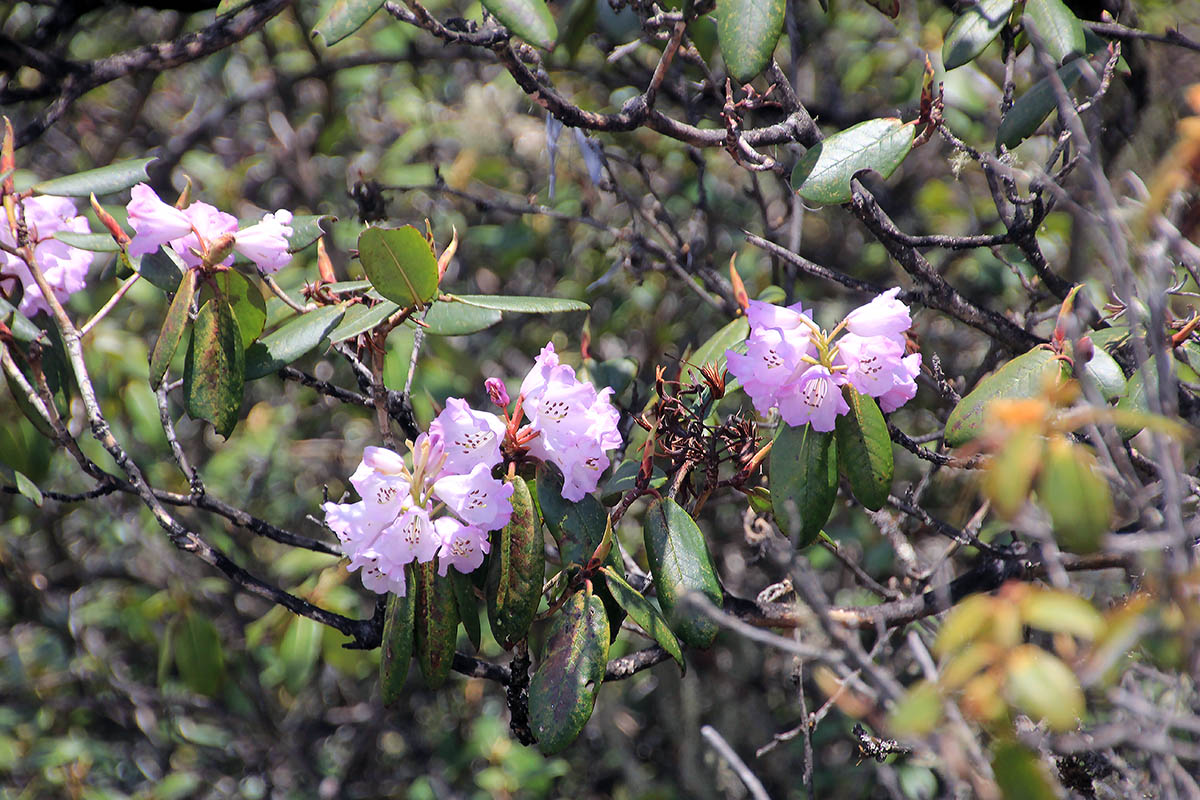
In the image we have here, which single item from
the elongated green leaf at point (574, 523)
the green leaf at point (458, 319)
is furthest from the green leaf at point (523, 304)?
the elongated green leaf at point (574, 523)

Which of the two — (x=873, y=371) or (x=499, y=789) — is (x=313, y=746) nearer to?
(x=499, y=789)

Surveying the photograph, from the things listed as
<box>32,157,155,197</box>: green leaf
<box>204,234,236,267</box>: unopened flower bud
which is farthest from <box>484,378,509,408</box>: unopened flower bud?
<box>32,157,155,197</box>: green leaf

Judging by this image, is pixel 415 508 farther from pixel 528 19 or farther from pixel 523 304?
pixel 528 19

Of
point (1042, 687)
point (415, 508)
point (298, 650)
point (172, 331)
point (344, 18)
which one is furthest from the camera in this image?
point (298, 650)

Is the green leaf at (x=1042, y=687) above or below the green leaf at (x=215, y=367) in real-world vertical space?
above

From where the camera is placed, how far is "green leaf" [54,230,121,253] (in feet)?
4.65

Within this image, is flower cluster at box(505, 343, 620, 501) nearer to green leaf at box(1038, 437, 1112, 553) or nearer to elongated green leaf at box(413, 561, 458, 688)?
elongated green leaf at box(413, 561, 458, 688)

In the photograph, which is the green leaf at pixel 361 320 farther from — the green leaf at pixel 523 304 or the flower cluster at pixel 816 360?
the flower cluster at pixel 816 360

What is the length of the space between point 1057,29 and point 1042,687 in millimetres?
1072

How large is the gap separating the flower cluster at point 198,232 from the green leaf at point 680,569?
0.65 metres

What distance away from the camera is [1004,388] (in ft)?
3.92

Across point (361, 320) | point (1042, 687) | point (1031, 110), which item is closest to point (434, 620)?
point (361, 320)

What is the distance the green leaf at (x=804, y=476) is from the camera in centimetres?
120

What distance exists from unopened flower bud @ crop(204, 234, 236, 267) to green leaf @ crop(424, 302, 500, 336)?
11.0 inches
